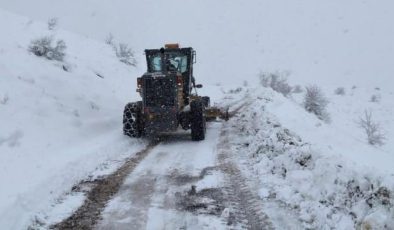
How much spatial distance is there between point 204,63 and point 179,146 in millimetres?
32799

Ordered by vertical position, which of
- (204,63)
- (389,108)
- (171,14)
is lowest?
(389,108)

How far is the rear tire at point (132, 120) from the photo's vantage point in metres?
12.1

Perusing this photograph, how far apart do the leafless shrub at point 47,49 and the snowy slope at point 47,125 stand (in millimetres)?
304

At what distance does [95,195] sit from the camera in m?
7.14

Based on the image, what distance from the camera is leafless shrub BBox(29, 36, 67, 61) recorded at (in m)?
15.8

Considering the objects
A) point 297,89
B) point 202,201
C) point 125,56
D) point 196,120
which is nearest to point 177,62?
point 196,120

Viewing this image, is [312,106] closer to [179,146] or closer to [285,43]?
[179,146]

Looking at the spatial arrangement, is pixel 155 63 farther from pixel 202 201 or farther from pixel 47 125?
pixel 202 201

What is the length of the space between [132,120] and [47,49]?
224 inches

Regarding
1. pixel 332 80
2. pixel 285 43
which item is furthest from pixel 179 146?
pixel 285 43

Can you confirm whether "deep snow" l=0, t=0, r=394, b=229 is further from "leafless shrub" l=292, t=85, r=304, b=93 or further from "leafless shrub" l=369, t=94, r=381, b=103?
"leafless shrub" l=292, t=85, r=304, b=93

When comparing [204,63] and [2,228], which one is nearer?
[2,228]

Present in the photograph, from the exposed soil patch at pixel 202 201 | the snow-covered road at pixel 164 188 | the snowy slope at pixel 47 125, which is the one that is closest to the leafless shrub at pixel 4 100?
the snowy slope at pixel 47 125

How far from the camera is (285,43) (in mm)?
47781
